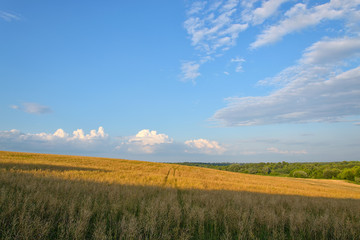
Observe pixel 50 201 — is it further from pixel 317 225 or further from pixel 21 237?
pixel 317 225

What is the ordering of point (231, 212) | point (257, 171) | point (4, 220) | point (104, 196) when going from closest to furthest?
1. point (4, 220)
2. point (231, 212)
3. point (104, 196)
4. point (257, 171)

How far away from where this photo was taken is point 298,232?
6.96 metres

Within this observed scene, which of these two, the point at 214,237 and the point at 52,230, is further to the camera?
the point at 214,237

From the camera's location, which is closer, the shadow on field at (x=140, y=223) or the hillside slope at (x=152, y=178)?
the shadow on field at (x=140, y=223)

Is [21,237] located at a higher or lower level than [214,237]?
higher

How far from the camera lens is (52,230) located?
5.43 meters

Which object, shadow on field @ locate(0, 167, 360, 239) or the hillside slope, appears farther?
the hillside slope

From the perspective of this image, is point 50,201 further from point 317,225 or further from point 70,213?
point 317,225

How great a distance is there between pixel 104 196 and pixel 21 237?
4.47 meters

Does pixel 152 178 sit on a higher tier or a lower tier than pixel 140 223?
lower

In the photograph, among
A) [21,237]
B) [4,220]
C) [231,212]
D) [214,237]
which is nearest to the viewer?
[21,237]

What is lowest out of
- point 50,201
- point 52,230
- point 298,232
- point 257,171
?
point 257,171

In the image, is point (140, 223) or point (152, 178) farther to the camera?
point (152, 178)

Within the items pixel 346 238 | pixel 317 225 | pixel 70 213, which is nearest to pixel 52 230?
pixel 70 213
